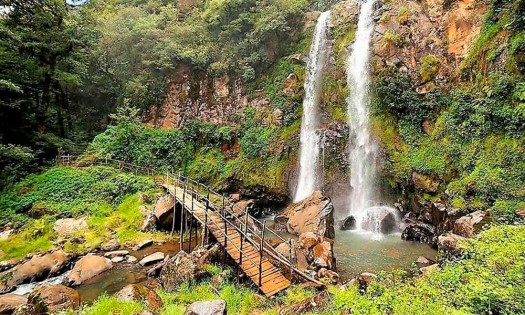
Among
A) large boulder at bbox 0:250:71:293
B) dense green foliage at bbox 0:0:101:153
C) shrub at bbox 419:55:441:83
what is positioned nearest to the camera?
large boulder at bbox 0:250:71:293

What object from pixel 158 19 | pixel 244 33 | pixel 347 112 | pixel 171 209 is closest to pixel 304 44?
pixel 244 33

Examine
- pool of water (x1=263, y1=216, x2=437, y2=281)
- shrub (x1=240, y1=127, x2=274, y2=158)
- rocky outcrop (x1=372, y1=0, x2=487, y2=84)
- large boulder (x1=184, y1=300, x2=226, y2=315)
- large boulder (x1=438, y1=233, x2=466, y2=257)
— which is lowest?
pool of water (x1=263, y1=216, x2=437, y2=281)

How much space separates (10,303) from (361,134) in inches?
663

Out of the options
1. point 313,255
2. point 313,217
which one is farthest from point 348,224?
point 313,255

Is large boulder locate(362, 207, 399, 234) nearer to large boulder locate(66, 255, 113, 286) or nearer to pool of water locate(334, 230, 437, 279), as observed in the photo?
pool of water locate(334, 230, 437, 279)

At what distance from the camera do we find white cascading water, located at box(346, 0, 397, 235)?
1680 centimetres

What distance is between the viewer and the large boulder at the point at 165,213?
14377 millimetres

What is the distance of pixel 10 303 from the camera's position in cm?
745

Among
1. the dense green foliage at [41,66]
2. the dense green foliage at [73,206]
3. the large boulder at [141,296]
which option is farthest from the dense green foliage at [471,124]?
the dense green foliage at [41,66]

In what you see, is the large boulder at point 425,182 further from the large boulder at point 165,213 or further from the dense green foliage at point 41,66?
the dense green foliage at point 41,66

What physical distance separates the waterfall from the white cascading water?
7.04ft

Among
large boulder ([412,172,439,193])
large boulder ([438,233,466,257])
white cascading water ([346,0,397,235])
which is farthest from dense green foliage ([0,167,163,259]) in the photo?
large boulder ([412,172,439,193])

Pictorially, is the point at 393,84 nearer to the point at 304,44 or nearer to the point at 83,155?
the point at 304,44

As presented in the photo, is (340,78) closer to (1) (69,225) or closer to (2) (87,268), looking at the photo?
(2) (87,268)
